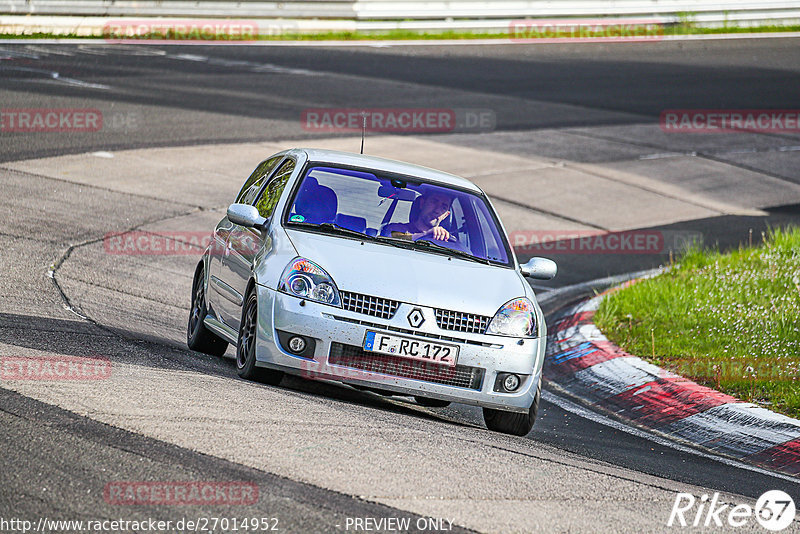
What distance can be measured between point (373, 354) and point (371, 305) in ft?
0.94

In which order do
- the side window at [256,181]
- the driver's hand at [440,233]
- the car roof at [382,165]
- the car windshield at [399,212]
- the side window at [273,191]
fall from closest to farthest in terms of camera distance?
1. the car windshield at [399,212]
2. the driver's hand at [440,233]
3. the side window at [273,191]
4. the car roof at [382,165]
5. the side window at [256,181]

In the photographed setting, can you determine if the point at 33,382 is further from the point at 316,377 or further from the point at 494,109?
the point at 494,109

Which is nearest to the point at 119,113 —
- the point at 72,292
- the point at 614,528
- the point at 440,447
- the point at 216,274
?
the point at 72,292

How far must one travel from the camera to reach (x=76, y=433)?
564cm

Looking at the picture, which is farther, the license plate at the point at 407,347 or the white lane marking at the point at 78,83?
the white lane marking at the point at 78,83

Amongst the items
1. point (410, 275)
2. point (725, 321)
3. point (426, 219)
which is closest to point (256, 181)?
point (426, 219)

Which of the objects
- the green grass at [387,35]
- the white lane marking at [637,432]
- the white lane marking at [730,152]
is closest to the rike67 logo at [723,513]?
the white lane marking at [637,432]

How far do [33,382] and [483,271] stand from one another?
287 centimetres

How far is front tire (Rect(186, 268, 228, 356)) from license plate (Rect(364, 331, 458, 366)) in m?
2.12

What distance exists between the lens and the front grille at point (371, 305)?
7148 millimetres

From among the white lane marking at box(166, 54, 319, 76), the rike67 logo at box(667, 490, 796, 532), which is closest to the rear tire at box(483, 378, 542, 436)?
the rike67 logo at box(667, 490, 796, 532)

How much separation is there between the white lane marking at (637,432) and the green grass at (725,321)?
784 mm

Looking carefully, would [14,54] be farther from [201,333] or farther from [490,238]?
[490,238]

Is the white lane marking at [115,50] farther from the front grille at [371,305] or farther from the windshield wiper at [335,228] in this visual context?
the front grille at [371,305]
